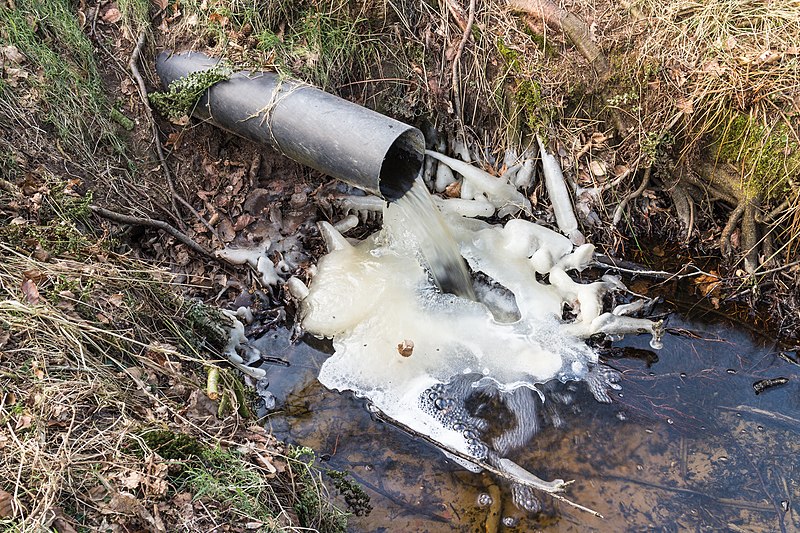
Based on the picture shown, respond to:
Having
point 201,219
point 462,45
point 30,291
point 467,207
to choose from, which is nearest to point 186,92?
point 201,219

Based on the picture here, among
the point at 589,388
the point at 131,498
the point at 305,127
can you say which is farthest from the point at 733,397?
the point at 131,498

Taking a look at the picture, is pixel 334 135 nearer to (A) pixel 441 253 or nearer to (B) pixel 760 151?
(A) pixel 441 253

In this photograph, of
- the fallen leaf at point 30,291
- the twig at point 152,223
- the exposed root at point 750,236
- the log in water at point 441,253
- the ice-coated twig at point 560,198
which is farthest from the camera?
the ice-coated twig at point 560,198

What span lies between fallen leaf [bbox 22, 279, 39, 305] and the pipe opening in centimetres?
218

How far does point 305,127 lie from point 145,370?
1.85 metres

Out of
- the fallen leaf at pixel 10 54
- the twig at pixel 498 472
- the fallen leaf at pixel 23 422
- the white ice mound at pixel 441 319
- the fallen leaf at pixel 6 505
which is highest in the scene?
the fallen leaf at pixel 10 54

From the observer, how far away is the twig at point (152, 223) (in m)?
4.32

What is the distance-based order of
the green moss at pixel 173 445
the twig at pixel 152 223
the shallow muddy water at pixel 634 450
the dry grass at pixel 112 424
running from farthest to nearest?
1. the twig at pixel 152 223
2. the shallow muddy water at pixel 634 450
3. the green moss at pixel 173 445
4. the dry grass at pixel 112 424

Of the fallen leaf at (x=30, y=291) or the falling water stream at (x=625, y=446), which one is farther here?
the falling water stream at (x=625, y=446)

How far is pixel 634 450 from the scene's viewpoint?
3.87 metres

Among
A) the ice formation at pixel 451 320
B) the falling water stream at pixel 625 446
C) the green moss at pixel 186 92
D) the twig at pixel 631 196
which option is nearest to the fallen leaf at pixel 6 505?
the falling water stream at pixel 625 446

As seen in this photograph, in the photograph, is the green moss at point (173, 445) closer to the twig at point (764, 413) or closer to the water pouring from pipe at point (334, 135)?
the water pouring from pipe at point (334, 135)

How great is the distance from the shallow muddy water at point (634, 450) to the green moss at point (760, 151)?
1072mm

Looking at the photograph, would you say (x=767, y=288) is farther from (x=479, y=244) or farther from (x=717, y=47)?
(x=479, y=244)
